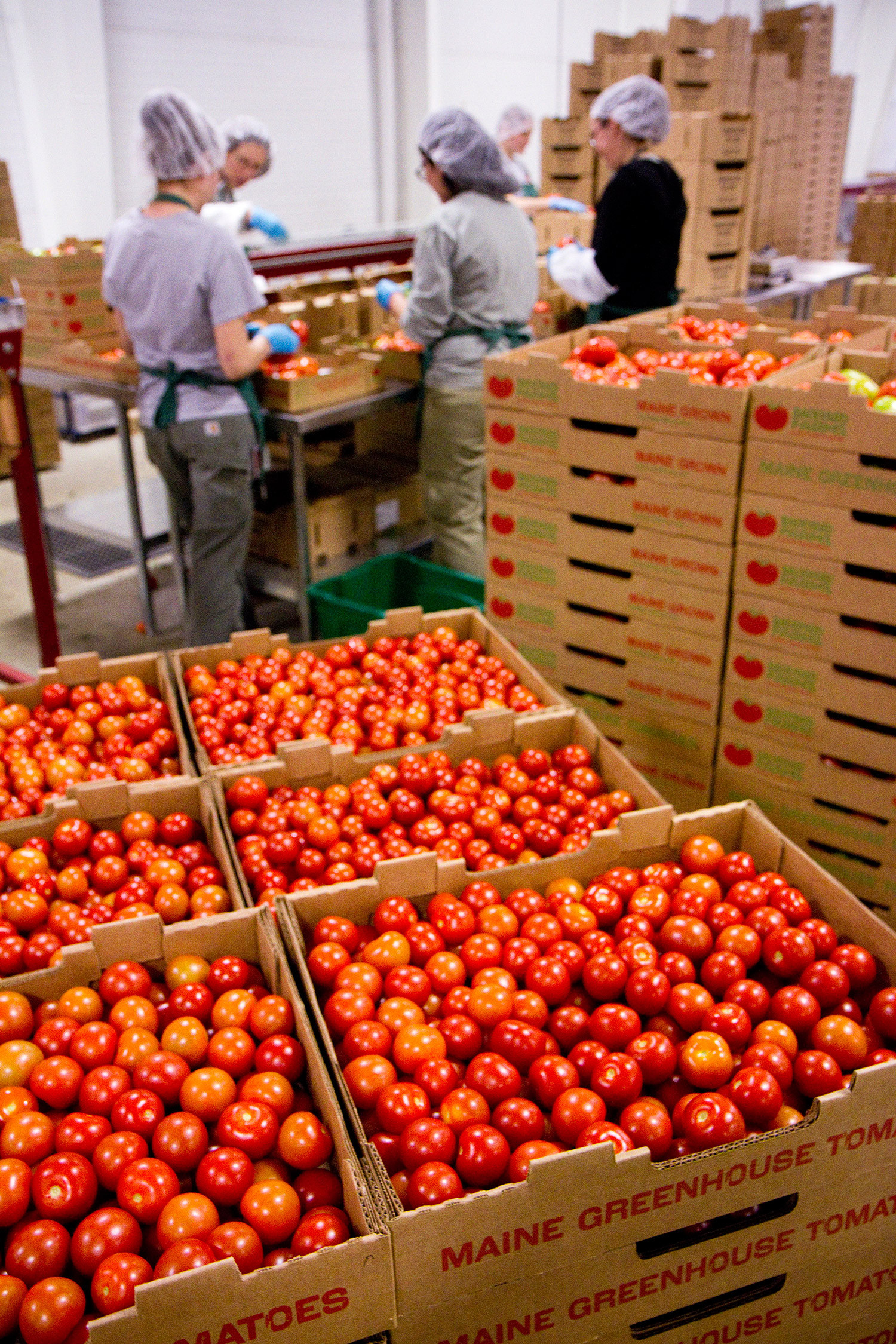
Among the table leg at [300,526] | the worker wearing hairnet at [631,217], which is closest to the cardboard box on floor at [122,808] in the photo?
the table leg at [300,526]

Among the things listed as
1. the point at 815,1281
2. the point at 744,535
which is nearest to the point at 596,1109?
the point at 815,1281

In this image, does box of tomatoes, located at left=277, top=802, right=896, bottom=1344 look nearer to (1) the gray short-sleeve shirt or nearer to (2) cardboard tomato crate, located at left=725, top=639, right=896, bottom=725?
(2) cardboard tomato crate, located at left=725, top=639, right=896, bottom=725

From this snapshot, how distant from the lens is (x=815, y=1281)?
1497 millimetres

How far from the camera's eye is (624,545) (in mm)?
2848

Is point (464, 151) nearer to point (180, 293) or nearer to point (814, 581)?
point (180, 293)

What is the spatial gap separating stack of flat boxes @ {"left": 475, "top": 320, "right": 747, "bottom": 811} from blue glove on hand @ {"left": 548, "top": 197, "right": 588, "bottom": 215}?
3992mm

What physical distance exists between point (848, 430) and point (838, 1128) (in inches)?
61.5

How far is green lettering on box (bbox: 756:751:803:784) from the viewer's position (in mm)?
2693

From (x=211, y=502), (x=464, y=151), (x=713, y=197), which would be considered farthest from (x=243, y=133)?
(x=713, y=197)

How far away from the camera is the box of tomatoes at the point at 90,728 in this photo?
2338 mm

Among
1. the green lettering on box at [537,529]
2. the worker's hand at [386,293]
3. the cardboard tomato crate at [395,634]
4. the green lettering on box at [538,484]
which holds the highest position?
the worker's hand at [386,293]

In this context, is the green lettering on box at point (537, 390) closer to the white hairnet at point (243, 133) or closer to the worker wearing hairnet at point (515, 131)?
the white hairnet at point (243, 133)

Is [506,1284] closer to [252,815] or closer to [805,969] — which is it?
[805,969]

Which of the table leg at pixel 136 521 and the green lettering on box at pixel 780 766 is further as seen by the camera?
the table leg at pixel 136 521
